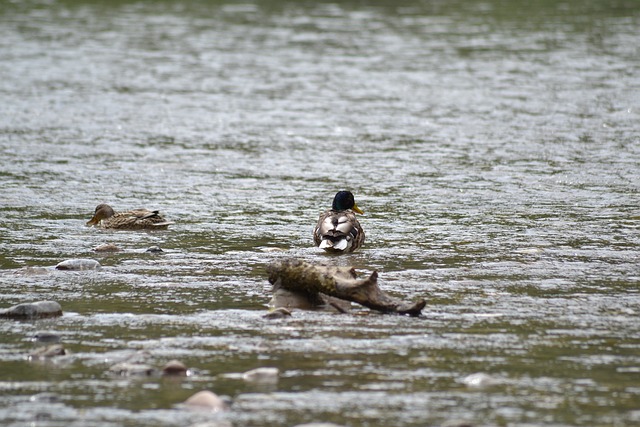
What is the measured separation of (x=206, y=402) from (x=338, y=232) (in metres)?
4.99

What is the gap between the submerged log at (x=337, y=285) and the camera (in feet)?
27.0

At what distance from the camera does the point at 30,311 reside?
8.17 m

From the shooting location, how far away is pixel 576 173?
15.1m

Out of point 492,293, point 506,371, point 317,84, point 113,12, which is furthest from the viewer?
point 113,12

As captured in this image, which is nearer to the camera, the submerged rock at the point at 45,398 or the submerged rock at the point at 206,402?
the submerged rock at the point at 206,402

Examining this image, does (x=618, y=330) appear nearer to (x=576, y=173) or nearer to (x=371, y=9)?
(x=576, y=173)

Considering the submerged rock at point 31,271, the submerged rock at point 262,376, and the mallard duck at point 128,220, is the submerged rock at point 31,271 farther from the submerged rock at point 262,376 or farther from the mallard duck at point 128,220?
the submerged rock at point 262,376

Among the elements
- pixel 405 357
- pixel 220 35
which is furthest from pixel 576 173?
pixel 220 35

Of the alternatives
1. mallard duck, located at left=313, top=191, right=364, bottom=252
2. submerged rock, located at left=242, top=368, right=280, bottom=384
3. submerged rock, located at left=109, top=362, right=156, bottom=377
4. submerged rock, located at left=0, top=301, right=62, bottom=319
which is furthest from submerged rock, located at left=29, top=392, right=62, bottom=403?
mallard duck, located at left=313, top=191, right=364, bottom=252

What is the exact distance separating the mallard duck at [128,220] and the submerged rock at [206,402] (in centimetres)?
599

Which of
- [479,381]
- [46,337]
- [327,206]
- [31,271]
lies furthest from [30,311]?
[327,206]

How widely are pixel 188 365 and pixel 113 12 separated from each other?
31.3 m

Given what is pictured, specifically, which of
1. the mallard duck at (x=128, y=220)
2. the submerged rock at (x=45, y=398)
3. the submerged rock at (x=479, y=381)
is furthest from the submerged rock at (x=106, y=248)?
the submerged rock at (x=479, y=381)

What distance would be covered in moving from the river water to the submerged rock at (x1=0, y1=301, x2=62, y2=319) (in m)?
0.20
